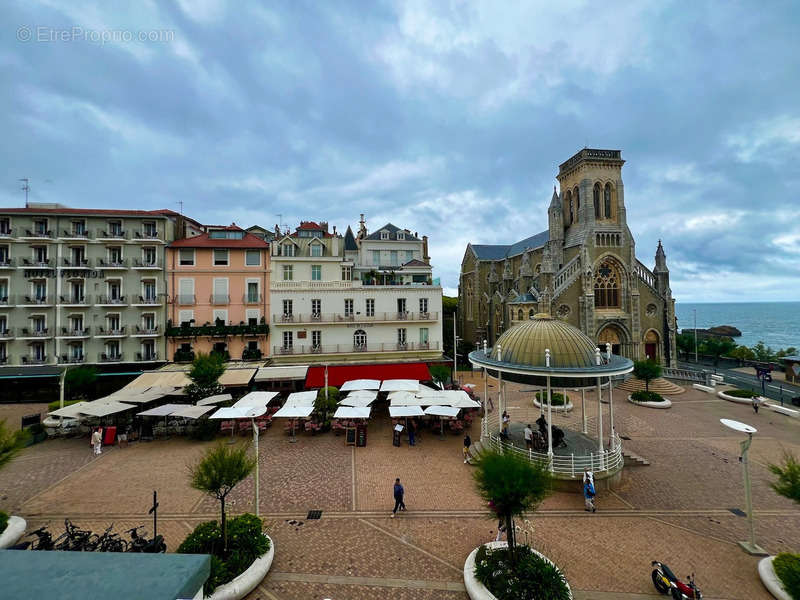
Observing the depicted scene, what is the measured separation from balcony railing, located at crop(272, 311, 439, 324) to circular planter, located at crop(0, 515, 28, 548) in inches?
734

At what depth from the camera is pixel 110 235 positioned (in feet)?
90.4

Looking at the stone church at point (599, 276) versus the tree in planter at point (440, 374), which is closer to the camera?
the tree in planter at point (440, 374)

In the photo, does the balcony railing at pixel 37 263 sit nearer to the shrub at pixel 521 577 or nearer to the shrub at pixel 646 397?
the shrub at pixel 521 577

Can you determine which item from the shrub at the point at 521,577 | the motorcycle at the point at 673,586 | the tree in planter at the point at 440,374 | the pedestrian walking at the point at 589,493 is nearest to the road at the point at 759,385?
the tree in planter at the point at 440,374

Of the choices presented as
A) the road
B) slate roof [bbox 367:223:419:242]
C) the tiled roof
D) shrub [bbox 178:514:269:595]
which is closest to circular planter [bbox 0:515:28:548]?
shrub [bbox 178:514:269:595]

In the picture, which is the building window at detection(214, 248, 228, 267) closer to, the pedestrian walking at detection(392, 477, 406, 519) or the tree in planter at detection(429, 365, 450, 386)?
the tree in planter at detection(429, 365, 450, 386)

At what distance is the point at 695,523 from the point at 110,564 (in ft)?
50.8

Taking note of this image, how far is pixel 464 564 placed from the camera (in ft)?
29.8

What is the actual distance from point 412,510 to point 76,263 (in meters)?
32.4

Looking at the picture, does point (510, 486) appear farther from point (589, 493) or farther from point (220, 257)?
point (220, 257)

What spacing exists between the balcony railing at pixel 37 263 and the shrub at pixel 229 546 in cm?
2974

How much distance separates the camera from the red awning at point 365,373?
25031mm

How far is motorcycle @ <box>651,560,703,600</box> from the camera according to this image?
296 inches

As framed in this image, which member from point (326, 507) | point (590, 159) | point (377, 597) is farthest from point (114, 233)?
point (590, 159)
